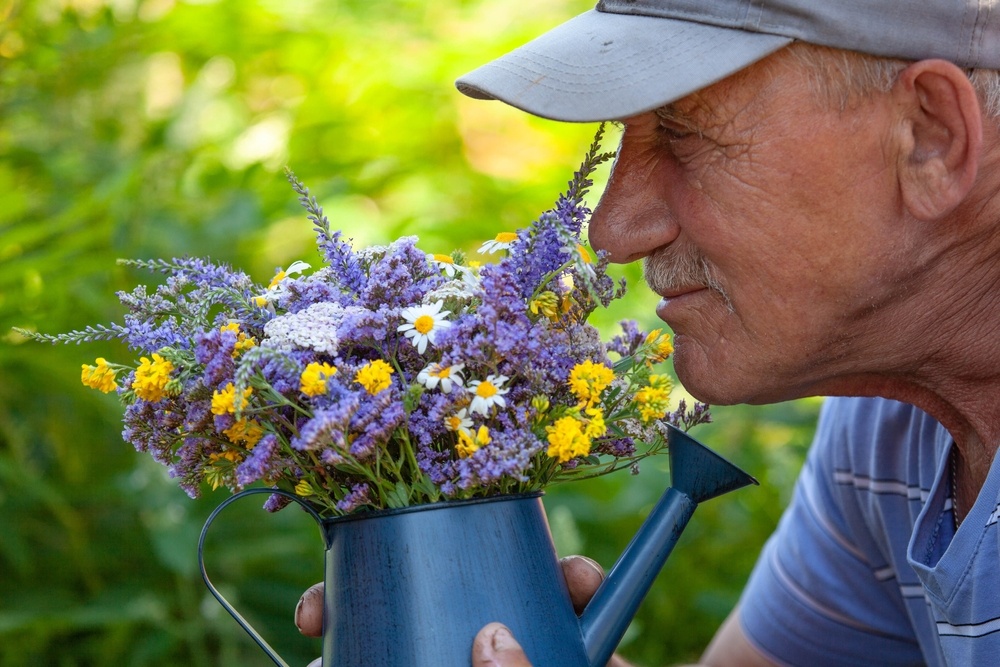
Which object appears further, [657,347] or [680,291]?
[680,291]

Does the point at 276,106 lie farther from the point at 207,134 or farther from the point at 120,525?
the point at 120,525

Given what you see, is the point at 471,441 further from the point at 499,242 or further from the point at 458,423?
the point at 499,242

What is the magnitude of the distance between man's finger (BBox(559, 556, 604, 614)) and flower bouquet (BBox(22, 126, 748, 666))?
0.10 m

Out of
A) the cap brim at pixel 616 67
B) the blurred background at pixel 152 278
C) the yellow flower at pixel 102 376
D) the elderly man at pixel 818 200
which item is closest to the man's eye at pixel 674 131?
the elderly man at pixel 818 200

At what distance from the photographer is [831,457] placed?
200 cm

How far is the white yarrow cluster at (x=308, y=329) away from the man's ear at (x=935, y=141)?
761 mm

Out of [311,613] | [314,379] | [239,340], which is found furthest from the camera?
[311,613]

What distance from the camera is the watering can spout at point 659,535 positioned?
3.95 feet

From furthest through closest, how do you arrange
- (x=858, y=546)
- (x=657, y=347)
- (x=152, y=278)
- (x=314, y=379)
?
(x=152, y=278) → (x=858, y=546) → (x=657, y=347) → (x=314, y=379)

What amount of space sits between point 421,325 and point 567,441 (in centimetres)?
20

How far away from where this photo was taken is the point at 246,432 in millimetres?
1101

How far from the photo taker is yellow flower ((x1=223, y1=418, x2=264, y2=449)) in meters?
1.09

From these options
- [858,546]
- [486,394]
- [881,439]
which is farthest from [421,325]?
[858,546]

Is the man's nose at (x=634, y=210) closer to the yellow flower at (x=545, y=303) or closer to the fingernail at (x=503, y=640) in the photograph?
the yellow flower at (x=545, y=303)
